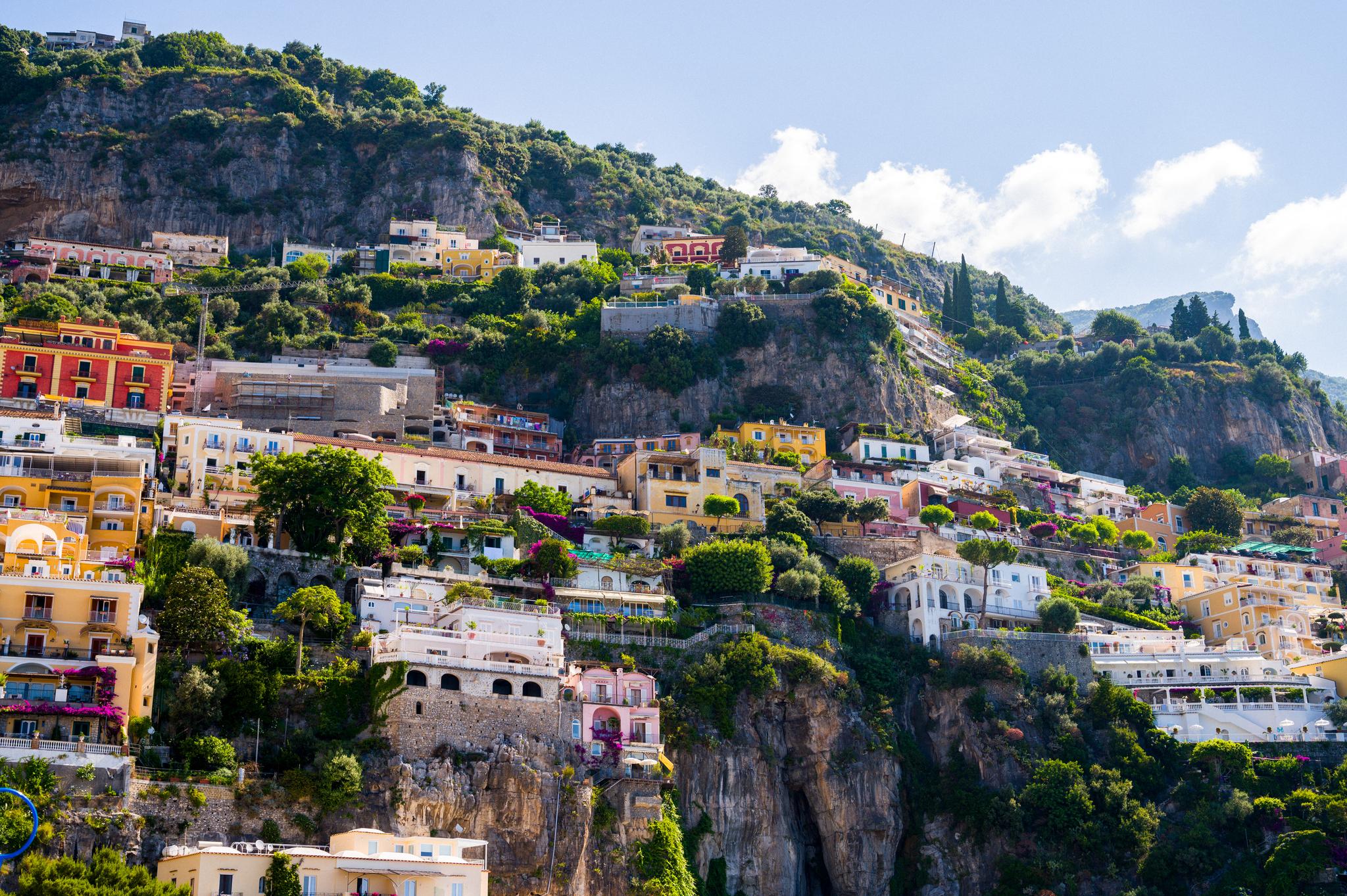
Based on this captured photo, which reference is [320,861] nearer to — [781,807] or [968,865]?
[781,807]

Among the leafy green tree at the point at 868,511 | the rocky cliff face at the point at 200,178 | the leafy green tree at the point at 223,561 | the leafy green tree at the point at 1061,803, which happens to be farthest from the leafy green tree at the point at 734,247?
the leafy green tree at the point at 223,561

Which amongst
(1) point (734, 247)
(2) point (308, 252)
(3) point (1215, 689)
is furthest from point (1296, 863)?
(2) point (308, 252)

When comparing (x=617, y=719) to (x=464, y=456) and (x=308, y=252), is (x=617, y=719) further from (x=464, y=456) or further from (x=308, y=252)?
(x=308, y=252)

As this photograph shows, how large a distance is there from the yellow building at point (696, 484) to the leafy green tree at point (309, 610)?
971 inches

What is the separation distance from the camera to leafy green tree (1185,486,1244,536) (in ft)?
323

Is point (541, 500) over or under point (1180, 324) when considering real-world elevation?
under

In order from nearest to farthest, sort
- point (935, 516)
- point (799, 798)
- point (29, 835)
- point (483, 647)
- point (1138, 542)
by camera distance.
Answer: point (29, 835), point (483, 647), point (799, 798), point (935, 516), point (1138, 542)

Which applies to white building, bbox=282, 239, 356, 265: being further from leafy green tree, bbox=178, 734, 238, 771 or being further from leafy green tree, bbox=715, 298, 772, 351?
leafy green tree, bbox=178, 734, 238, 771

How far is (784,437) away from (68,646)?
170 ft

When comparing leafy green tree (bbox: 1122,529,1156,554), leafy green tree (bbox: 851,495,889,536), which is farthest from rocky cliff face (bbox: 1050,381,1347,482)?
leafy green tree (bbox: 851,495,889,536)

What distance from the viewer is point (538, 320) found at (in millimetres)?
103812

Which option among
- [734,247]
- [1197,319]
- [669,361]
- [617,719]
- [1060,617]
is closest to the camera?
[617,719]

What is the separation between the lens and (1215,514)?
98.5 metres

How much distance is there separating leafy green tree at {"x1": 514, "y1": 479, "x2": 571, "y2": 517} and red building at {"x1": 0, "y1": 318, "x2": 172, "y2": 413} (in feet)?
61.4
